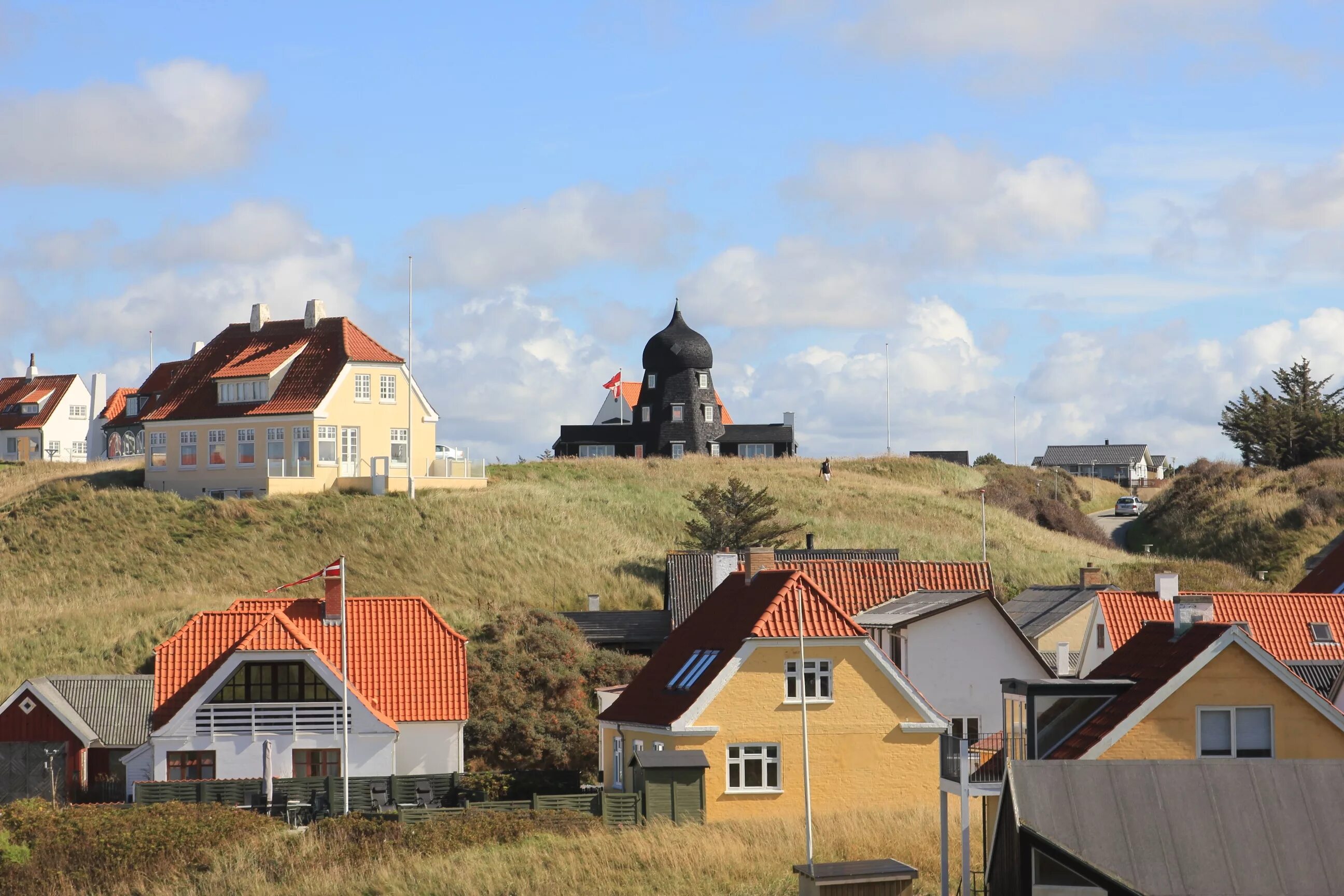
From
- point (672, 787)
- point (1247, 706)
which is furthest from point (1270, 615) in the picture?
point (672, 787)

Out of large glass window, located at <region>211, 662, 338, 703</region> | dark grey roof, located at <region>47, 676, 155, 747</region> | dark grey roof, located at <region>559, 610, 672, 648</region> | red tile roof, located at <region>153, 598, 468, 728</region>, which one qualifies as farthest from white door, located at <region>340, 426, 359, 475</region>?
large glass window, located at <region>211, 662, 338, 703</region>

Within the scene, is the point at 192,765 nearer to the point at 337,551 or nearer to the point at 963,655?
the point at 963,655

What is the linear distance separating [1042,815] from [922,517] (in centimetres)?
5889

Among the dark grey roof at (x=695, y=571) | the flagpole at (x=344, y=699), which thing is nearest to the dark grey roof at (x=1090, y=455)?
the dark grey roof at (x=695, y=571)

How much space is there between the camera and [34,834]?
2888 centimetres

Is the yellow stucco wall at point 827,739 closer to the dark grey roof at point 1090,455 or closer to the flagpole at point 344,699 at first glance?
the flagpole at point 344,699

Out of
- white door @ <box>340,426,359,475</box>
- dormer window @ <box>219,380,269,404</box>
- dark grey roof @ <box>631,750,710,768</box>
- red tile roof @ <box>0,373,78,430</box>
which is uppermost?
red tile roof @ <box>0,373,78,430</box>

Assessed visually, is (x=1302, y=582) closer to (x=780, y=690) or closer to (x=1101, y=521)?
(x=780, y=690)

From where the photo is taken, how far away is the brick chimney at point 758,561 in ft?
124

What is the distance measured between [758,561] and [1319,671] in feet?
41.2

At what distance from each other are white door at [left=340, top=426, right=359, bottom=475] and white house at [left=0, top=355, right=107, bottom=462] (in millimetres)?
40657

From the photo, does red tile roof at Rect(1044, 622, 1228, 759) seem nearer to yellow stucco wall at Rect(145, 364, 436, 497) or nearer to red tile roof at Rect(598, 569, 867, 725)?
red tile roof at Rect(598, 569, 867, 725)

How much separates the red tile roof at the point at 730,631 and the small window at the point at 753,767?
1454 millimetres

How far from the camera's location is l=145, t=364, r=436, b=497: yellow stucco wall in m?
64.8
